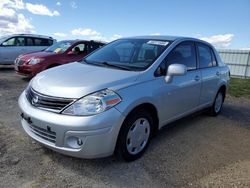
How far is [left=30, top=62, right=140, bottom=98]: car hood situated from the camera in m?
3.17

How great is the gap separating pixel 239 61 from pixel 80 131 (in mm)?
17868

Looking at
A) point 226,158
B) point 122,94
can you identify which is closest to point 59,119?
point 122,94

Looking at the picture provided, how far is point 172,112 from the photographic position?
4.25 meters

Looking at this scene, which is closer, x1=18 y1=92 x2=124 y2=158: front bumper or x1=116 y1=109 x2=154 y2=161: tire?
x1=18 y1=92 x2=124 y2=158: front bumper

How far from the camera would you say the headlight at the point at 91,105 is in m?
3.03

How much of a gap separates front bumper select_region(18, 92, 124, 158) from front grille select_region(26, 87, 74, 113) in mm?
64

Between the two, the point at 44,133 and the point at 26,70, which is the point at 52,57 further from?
the point at 44,133

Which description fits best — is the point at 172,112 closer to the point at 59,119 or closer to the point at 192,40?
the point at 192,40

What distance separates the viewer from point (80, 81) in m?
3.37

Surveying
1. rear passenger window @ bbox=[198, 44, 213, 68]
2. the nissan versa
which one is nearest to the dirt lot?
the nissan versa

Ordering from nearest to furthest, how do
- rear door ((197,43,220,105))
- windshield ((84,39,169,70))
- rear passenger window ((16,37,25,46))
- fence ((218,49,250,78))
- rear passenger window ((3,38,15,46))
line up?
windshield ((84,39,169,70))
rear door ((197,43,220,105))
rear passenger window ((3,38,15,46))
rear passenger window ((16,37,25,46))
fence ((218,49,250,78))

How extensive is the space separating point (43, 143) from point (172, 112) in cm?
199

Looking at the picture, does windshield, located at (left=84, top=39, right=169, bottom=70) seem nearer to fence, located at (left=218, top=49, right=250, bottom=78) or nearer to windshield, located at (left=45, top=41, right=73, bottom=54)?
windshield, located at (left=45, top=41, right=73, bottom=54)

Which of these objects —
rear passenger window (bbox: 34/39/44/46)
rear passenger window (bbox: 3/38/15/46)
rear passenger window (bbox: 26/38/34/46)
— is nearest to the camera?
rear passenger window (bbox: 3/38/15/46)
